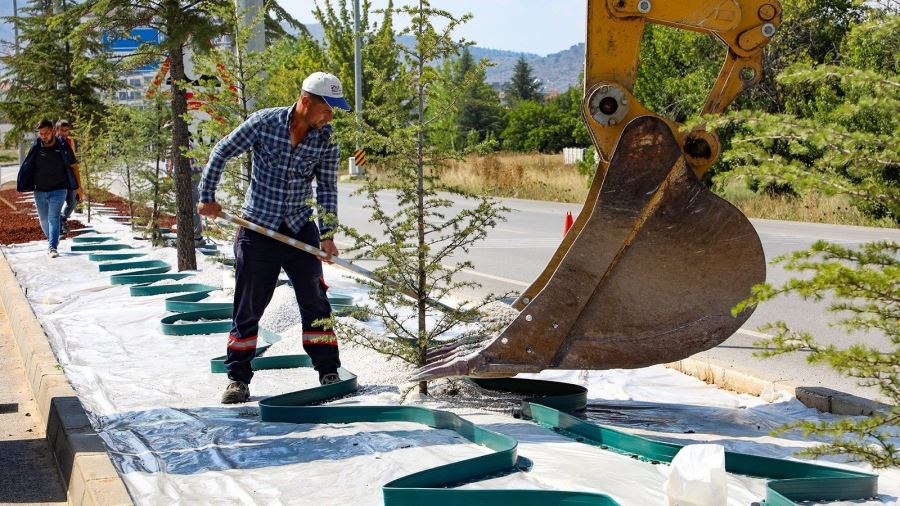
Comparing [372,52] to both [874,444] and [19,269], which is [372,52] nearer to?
[874,444]

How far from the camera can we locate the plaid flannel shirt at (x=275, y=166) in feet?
21.7

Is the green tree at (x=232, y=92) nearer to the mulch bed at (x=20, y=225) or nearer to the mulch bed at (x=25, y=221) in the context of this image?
the mulch bed at (x=25, y=221)

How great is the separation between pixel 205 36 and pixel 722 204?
24.0ft

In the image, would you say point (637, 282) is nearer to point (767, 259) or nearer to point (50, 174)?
point (767, 259)

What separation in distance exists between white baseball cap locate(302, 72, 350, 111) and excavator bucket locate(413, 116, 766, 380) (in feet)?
5.22

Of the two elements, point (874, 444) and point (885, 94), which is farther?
point (874, 444)

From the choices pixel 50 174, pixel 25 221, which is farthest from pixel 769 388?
pixel 25 221

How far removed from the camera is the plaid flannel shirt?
6.61 metres

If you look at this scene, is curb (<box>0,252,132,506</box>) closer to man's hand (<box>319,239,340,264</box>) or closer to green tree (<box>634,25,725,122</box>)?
man's hand (<box>319,239,340,264</box>)

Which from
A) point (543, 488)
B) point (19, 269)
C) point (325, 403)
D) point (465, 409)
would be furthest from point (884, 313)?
point (19, 269)

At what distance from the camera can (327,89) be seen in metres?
6.41

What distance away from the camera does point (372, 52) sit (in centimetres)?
663

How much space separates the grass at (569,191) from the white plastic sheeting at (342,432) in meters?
8.07

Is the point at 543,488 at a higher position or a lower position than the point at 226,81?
lower
